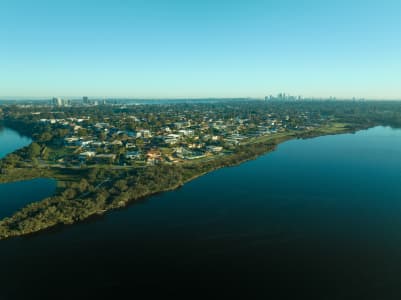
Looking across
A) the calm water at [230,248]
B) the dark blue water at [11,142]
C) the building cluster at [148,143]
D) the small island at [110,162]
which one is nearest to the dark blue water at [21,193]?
the small island at [110,162]

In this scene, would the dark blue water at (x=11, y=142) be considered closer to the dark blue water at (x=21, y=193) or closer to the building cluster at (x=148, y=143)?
the building cluster at (x=148, y=143)

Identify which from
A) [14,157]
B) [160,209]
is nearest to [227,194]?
[160,209]

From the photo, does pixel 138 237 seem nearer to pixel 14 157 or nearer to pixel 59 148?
pixel 14 157

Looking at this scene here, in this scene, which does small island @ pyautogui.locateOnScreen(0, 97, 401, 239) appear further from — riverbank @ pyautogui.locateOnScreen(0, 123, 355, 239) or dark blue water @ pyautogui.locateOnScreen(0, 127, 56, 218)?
dark blue water @ pyautogui.locateOnScreen(0, 127, 56, 218)

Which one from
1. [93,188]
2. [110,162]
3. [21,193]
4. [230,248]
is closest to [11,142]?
[110,162]

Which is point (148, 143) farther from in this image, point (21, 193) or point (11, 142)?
point (11, 142)

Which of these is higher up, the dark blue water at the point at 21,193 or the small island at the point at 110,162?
the small island at the point at 110,162
